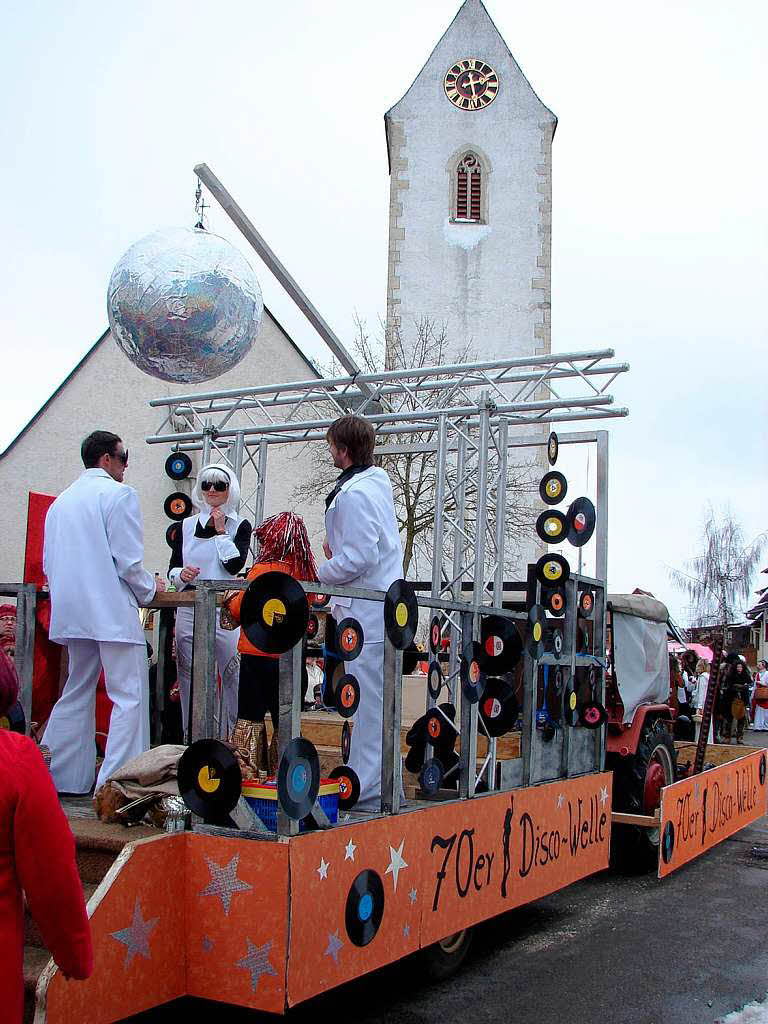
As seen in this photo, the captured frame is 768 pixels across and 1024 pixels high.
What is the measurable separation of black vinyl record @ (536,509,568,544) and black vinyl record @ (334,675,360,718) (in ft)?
8.92

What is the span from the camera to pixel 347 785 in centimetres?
411

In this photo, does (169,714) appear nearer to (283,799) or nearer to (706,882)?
(283,799)

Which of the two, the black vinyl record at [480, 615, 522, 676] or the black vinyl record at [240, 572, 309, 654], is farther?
the black vinyl record at [480, 615, 522, 676]

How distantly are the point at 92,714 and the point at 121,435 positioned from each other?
18.1m

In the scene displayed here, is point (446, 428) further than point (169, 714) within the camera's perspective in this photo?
Yes

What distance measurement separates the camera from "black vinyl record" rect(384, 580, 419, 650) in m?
3.96

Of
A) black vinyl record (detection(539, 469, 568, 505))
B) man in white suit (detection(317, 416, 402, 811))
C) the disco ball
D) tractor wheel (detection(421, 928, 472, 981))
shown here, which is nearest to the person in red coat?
man in white suit (detection(317, 416, 402, 811))

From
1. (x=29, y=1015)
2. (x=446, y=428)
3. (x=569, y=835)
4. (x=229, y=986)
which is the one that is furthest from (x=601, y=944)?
(x=446, y=428)

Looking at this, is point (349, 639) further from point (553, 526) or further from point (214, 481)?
point (553, 526)

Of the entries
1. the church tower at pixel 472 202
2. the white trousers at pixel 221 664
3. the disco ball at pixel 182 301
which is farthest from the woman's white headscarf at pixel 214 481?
the church tower at pixel 472 202

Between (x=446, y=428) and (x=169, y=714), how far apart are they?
407cm

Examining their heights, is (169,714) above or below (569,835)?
above

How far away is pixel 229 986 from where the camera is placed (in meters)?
3.27

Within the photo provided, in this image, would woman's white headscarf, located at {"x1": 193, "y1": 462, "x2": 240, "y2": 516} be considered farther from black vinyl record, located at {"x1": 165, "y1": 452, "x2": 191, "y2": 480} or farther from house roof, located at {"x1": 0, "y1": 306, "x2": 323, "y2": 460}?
house roof, located at {"x1": 0, "y1": 306, "x2": 323, "y2": 460}
